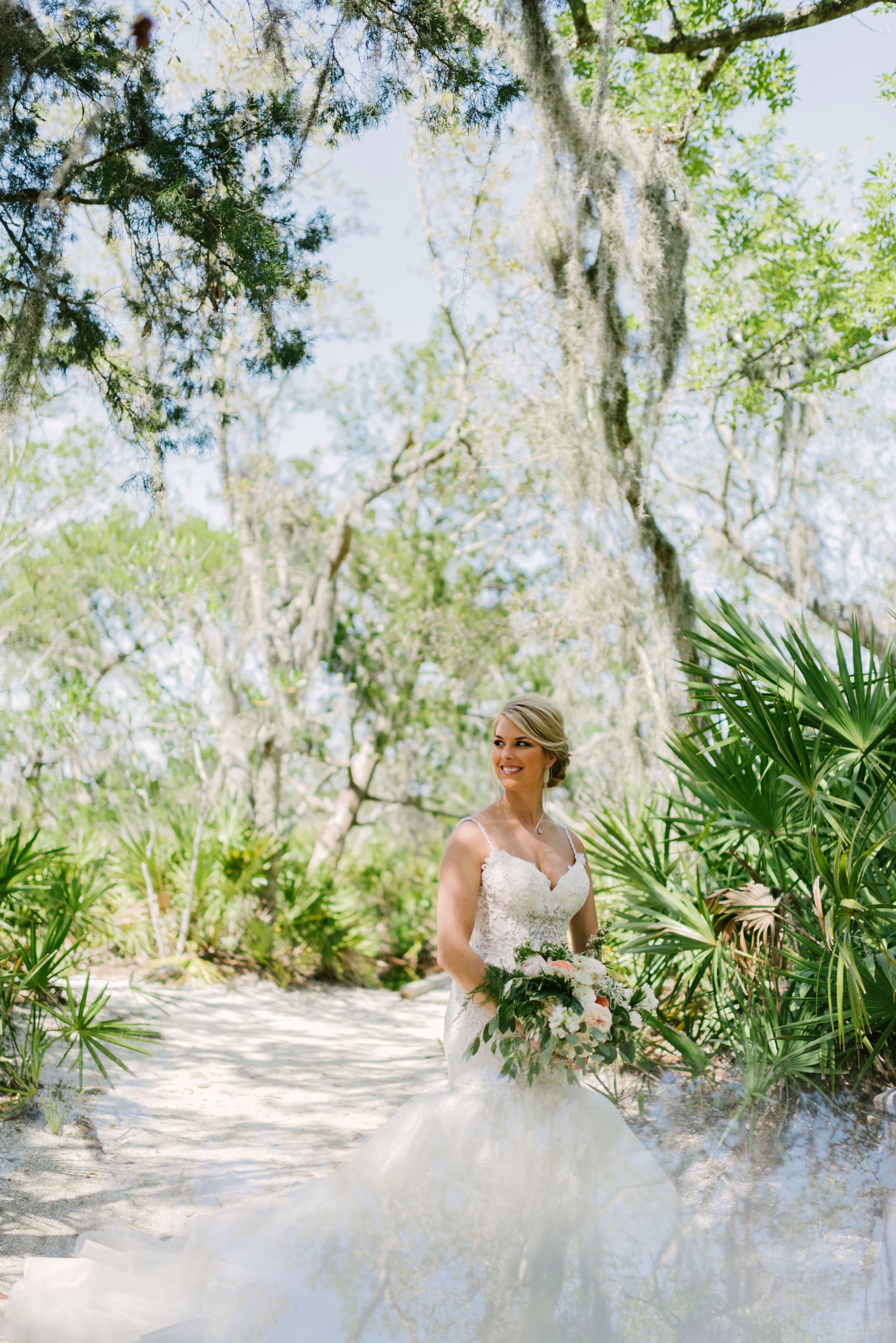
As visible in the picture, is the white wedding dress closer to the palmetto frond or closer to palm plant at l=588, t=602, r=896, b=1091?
palm plant at l=588, t=602, r=896, b=1091

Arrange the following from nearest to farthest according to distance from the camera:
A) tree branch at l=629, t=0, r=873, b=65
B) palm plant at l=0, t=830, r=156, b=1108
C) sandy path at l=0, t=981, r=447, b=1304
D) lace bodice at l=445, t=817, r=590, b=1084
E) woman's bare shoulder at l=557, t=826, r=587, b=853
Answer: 1. lace bodice at l=445, t=817, r=590, b=1084
2. woman's bare shoulder at l=557, t=826, r=587, b=853
3. sandy path at l=0, t=981, r=447, b=1304
4. palm plant at l=0, t=830, r=156, b=1108
5. tree branch at l=629, t=0, r=873, b=65

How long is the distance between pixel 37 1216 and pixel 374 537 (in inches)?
487

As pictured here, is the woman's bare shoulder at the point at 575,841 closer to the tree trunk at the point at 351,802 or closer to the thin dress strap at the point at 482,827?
the thin dress strap at the point at 482,827

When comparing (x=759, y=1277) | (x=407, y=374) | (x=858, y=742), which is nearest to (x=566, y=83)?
(x=858, y=742)

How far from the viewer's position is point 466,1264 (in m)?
2.84

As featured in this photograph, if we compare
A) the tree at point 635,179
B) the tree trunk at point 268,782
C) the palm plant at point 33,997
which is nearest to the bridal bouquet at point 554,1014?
the palm plant at point 33,997

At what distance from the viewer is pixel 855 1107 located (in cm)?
463

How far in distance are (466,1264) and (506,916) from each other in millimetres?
1019

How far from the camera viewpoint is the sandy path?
4164 mm

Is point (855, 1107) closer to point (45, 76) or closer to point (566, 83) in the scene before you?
point (45, 76)

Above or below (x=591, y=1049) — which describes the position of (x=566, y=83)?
above

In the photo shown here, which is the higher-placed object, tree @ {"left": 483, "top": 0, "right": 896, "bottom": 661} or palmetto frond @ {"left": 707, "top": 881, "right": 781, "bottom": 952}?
tree @ {"left": 483, "top": 0, "right": 896, "bottom": 661}

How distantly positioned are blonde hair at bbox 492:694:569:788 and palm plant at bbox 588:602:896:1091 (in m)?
1.42

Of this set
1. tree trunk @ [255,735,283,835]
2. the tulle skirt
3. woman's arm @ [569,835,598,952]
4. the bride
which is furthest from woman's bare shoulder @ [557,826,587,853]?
tree trunk @ [255,735,283,835]
